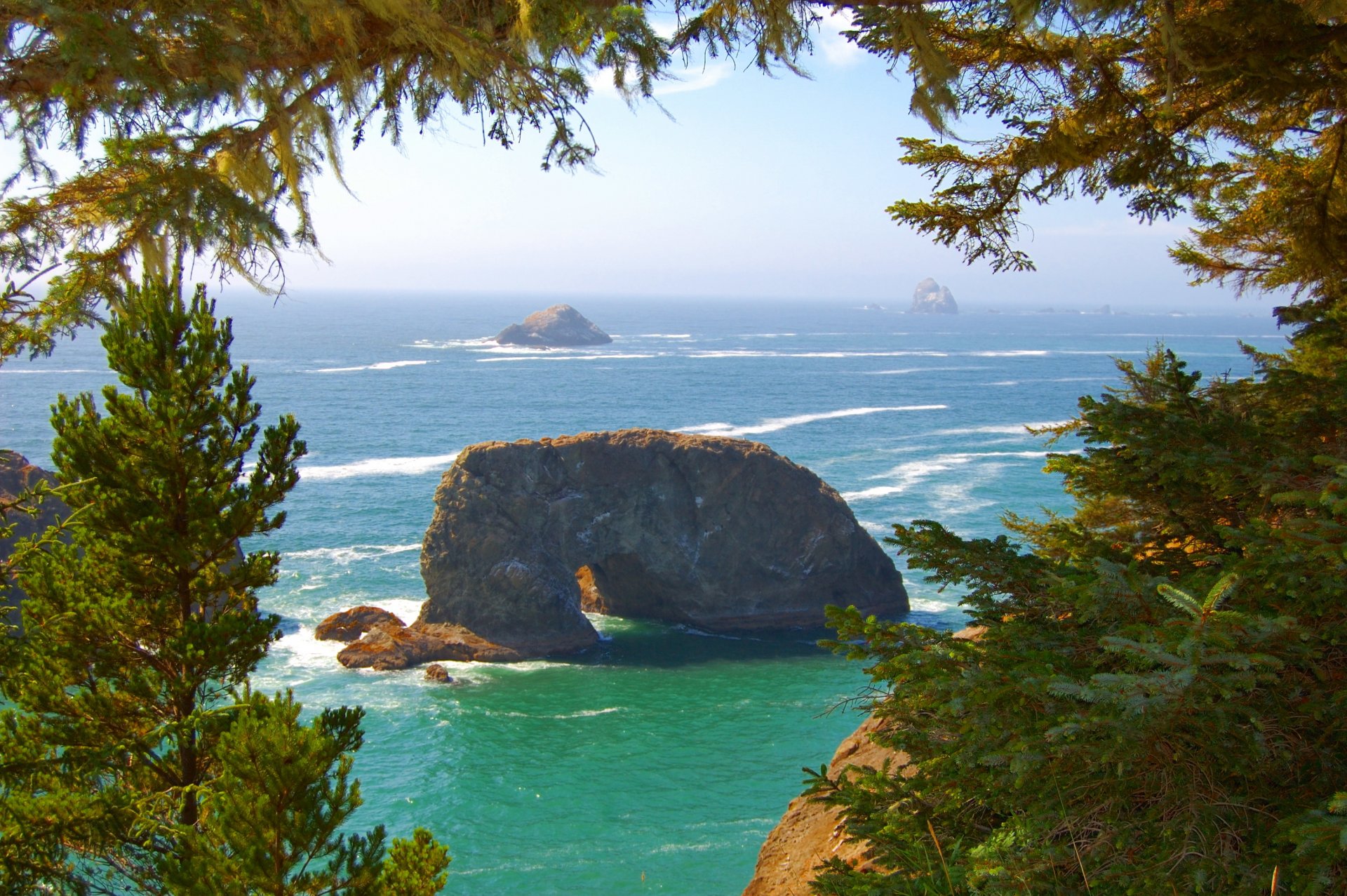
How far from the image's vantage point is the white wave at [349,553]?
144 feet

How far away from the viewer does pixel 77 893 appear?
26.9ft

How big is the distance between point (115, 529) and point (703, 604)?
111ft

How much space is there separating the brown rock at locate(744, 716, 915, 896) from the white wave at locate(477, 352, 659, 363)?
382 feet

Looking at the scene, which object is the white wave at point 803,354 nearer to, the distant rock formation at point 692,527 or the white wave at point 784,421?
the white wave at point 784,421

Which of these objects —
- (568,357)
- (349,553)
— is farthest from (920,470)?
(568,357)

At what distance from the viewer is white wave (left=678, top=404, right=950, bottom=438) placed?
2972 inches

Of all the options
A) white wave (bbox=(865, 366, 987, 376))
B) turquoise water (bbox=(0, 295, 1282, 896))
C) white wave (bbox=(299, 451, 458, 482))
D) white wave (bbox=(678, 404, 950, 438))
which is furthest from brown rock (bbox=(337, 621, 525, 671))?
white wave (bbox=(865, 366, 987, 376))

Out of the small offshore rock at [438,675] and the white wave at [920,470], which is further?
the white wave at [920,470]

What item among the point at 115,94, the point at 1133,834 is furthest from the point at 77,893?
the point at 1133,834

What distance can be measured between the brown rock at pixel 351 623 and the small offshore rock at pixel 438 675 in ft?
10.9

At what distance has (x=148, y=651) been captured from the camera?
9.09m

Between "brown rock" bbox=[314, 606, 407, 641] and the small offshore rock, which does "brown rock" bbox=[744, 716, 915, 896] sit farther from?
"brown rock" bbox=[314, 606, 407, 641]

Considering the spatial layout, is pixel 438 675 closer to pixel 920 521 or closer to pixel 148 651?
pixel 148 651

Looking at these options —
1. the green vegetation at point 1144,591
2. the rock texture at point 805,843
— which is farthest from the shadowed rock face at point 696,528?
the green vegetation at point 1144,591
